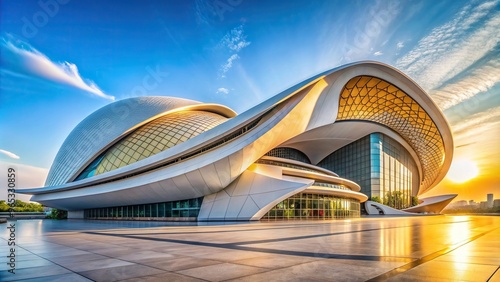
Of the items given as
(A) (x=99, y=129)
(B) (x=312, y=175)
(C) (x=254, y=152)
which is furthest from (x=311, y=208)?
(A) (x=99, y=129)

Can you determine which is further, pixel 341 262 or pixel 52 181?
pixel 52 181

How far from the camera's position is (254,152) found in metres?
23.5

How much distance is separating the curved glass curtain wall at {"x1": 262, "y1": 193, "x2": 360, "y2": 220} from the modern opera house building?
0.32 feet

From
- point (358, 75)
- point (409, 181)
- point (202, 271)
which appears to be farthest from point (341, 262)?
point (409, 181)

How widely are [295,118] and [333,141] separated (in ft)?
71.6

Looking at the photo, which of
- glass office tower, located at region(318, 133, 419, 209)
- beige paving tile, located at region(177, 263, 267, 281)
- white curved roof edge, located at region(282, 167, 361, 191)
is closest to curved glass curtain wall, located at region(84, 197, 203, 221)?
white curved roof edge, located at region(282, 167, 361, 191)

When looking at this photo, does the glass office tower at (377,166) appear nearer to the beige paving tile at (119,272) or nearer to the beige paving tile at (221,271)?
the beige paving tile at (221,271)

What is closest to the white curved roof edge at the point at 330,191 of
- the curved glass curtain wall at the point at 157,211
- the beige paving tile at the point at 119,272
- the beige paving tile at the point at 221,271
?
the curved glass curtain wall at the point at 157,211

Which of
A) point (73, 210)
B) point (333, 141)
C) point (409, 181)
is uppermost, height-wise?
point (333, 141)

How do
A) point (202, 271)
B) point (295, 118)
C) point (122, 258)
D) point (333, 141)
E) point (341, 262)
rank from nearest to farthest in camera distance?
point (202, 271)
point (341, 262)
point (122, 258)
point (295, 118)
point (333, 141)

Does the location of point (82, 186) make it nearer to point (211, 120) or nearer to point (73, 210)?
point (73, 210)

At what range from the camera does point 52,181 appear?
3747 centimetres

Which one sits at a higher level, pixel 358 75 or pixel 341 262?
pixel 358 75

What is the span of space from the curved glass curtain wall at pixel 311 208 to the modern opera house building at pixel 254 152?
10 cm
